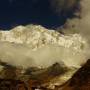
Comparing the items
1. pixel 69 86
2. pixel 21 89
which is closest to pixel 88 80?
pixel 69 86

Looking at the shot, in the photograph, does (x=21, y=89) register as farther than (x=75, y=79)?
Yes

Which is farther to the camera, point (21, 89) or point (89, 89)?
point (21, 89)

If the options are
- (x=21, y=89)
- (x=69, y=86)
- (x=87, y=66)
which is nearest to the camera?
(x=87, y=66)

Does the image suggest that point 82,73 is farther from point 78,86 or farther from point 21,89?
point 21,89

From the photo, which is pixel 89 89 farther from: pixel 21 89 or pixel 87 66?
pixel 21 89

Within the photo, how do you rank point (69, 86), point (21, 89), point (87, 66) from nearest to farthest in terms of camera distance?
point (87, 66) → point (69, 86) → point (21, 89)

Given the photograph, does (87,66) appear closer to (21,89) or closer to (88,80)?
(88,80)

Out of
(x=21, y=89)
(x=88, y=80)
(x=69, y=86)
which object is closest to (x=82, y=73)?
(x=88, y=80)

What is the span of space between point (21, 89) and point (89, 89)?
60.5 m

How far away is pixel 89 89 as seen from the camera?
477 ft

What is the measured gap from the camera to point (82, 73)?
146125 mm

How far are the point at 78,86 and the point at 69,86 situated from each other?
11888 mm

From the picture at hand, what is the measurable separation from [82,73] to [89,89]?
661 cm

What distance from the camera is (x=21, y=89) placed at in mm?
198125
